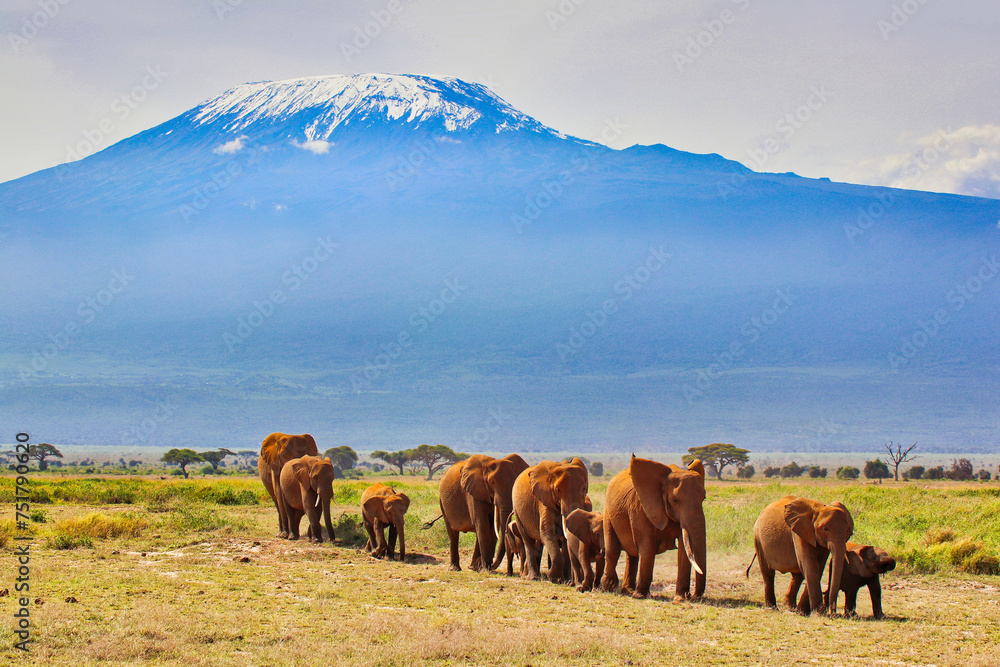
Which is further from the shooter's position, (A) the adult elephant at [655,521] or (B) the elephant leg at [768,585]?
(B) the elephant leg at [768,585]

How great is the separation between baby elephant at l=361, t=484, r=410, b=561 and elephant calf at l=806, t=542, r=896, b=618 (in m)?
9.59

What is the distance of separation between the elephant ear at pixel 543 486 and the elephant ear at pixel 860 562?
5.13m

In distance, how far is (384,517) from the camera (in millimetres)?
21203

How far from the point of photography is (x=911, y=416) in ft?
650

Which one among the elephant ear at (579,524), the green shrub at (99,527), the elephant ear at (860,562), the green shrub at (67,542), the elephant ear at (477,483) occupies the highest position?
the elephant ear at (477,483)

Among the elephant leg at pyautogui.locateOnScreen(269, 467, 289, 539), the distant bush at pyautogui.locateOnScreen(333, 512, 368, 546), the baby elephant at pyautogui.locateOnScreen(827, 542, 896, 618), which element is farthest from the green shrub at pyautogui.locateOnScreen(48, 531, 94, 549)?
the baby elephant at pyautogui.locateOnScreen(827, 542, 896, 618)

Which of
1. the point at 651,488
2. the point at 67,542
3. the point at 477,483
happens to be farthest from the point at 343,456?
the point at 651,488

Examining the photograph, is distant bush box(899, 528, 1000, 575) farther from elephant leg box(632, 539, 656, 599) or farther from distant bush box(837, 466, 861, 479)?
distant bush box(837, 466, 861, 479)

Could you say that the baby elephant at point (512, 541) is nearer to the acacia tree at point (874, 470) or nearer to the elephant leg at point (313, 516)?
the elephant leg at point (313, 516)

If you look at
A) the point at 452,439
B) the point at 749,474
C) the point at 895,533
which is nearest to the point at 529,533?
the point at 895,533

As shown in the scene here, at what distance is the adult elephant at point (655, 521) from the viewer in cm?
1507

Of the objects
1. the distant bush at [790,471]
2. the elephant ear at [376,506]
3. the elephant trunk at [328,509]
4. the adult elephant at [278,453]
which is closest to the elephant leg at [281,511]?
the adult elephant at [278,453]

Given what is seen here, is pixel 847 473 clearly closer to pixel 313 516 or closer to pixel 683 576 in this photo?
pixel 313 516

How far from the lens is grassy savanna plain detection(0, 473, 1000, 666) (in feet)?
38.1
